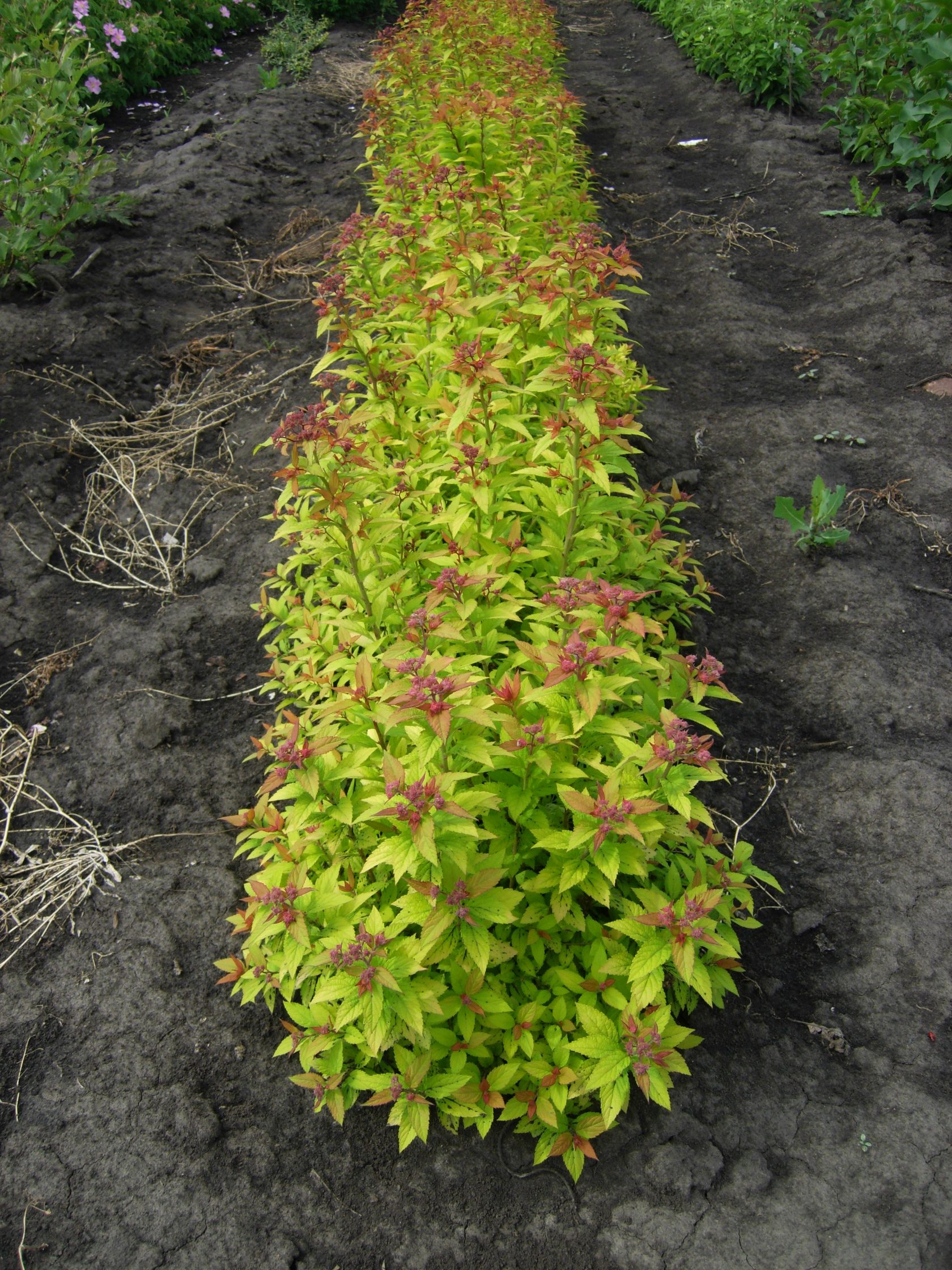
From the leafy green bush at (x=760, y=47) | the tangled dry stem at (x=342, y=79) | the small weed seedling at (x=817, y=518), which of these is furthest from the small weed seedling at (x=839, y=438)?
the tangled dry stem at (x=342, y=79)

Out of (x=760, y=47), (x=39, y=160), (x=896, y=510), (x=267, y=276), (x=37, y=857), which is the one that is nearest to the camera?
(x=37, y=857)

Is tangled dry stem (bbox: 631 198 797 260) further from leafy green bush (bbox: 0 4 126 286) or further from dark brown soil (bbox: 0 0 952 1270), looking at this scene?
leafy green bush (bbox: 0 4 126 286)

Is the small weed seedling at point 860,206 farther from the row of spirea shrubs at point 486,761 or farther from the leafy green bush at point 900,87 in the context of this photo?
the row of spirea shrubs at point 486,761

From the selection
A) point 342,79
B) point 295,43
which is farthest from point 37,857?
point 295,43

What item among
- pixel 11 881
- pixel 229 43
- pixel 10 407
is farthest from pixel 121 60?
pixel 11 881

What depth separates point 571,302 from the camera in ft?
7.38

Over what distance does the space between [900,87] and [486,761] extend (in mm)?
6084

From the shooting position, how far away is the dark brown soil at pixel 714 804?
171 cm

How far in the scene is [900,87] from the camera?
5.09 m

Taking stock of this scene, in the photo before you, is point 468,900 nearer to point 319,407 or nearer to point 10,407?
point 319,407

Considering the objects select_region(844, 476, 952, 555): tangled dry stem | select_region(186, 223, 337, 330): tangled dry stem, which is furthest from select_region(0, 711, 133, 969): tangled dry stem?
select_region(844, 476, 952, 555): tangled dry stem

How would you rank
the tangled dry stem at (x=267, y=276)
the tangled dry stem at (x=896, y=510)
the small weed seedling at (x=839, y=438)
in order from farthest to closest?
1. the tangled dry stem at (x=267, y=276)
2. the small weed seedling at (x=839, y=438)
3. the tangled dry stem at (x=896, y=510)

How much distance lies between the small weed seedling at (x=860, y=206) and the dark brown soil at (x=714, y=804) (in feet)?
0.37

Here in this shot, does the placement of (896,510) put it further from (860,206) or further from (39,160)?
(39,160)
